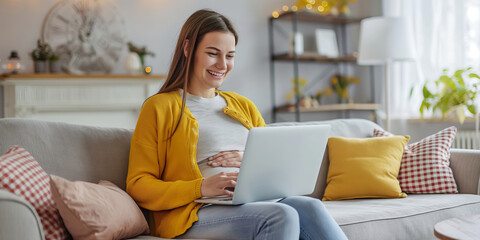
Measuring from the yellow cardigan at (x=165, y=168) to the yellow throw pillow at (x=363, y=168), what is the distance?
85 cm

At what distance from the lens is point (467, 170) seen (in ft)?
7.77

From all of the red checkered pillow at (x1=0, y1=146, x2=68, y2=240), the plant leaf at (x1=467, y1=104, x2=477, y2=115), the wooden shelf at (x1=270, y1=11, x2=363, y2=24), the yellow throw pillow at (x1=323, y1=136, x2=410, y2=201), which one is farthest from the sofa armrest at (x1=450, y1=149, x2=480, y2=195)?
the wooden shelf at (x1=270, y1=11, x2=363, y2=24)

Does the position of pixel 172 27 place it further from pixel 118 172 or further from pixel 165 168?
pixel 165 168

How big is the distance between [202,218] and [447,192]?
129 centimetres

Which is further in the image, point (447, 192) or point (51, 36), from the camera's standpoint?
point (51, 36)

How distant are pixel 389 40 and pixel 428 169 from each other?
1.38 m

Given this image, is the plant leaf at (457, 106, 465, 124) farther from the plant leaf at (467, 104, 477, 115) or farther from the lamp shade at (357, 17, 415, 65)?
the lamp shade at (357, 17, 415, 65)

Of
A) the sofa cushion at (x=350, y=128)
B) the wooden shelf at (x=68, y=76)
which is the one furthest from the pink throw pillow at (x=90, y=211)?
the wooden shelf at (x=68, y=76)

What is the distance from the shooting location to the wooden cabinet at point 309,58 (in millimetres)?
4770

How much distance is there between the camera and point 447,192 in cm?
234

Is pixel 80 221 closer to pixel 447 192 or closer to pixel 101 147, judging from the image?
pixel 101 147

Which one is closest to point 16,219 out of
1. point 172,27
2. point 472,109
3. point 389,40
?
point 389,40

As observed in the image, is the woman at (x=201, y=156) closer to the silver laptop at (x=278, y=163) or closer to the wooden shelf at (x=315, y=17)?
the silver laptop at (x=278, y=163)

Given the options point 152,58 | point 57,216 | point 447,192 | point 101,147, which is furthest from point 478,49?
point 57,216
